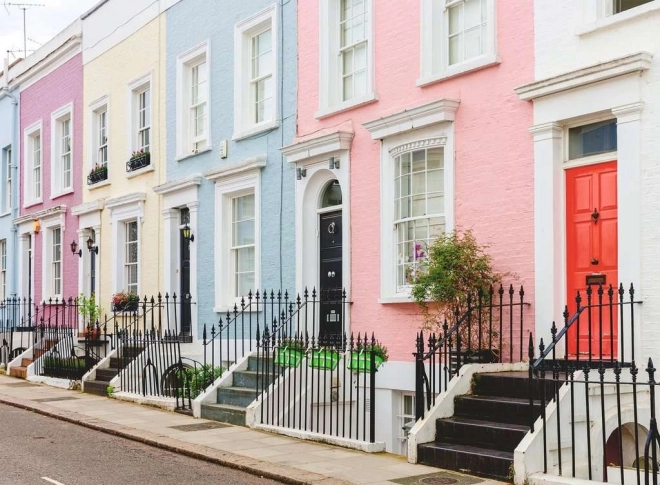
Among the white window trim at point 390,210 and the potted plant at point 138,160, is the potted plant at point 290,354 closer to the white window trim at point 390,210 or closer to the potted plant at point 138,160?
the white window trim at point 390,210

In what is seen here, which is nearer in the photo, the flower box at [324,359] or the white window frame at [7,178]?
the flower box at [324,359]

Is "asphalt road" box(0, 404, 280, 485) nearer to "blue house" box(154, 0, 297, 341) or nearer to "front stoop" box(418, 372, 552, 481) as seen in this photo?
"front stoop" box(418, 372, 552, 481)

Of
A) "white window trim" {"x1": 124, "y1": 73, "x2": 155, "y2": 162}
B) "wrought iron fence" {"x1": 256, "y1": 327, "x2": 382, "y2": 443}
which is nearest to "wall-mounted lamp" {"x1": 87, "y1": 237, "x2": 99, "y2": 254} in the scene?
"white window trim" {"x1": 124, "y1": 73, "x2": 155, "y2": 162}

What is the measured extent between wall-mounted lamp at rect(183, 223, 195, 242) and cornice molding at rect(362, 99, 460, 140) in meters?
5.62

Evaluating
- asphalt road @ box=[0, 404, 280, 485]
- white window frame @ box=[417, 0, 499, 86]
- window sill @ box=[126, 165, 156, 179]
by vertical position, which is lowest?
asphalt road @ box=[0, 404, 280, 485]

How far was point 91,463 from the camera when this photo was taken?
33.3 feet

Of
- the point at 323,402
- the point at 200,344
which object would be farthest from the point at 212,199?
the point at 323,402

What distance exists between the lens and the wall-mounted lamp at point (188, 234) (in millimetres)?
17617

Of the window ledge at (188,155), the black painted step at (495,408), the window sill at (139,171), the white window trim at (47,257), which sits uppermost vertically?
the window ledge at (188,155)

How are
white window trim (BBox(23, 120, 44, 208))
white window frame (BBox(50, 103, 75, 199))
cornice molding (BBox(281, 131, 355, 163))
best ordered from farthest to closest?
white window trim (BBox(23, 120, 44, 208)) < white window frame (BBox(50, 103, 75, 199)) < cornice molding (BBox(281, 131, 355, 163))

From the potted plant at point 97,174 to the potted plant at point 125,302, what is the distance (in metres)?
3.10

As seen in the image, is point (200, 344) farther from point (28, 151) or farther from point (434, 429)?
point (28, 151)

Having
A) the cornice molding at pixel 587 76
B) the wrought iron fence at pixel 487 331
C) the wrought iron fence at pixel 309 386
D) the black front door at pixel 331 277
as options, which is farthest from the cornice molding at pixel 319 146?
the wrought iron fence at pixel 487 331

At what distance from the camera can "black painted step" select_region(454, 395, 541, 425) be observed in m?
9.30
